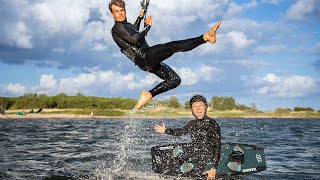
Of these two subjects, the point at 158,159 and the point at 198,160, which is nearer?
the point at 198,160

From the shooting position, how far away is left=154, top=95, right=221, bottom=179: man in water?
8.57 m

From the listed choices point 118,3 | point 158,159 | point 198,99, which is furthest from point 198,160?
point 118,3

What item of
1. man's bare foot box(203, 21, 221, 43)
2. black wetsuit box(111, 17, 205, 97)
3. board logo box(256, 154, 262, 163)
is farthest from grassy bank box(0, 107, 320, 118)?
man's bare foot box(203, 21, 221, 43)

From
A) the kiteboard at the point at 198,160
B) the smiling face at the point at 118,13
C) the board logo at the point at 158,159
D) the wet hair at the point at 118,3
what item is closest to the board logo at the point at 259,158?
the kiteboard at the point at 198,160

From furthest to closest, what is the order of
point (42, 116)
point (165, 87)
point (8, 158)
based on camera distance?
point (42, 116) < point (8, 158) < point (165, 87)

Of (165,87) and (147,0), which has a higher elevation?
(147,0)

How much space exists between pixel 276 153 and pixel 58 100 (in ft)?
311

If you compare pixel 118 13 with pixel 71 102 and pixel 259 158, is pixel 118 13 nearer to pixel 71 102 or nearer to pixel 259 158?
pixel 259 158

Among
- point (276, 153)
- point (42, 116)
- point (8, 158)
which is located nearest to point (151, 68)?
point (8, 158)

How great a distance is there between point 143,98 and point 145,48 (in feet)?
3.36

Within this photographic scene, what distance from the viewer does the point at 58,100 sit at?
348 ft

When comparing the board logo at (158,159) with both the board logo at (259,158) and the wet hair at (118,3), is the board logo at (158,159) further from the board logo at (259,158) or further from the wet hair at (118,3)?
the wet hair at (118,3)

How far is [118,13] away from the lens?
7.73 m

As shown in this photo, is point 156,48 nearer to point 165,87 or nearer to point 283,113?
point 165,87
